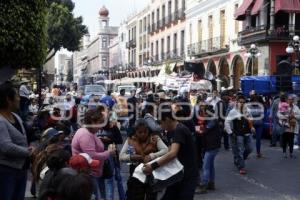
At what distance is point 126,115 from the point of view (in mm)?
16938

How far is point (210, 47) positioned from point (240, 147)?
2706 centimetres

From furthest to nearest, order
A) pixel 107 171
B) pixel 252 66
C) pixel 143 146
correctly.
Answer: pixel 252 66
pixel 107 171
pixel 143 146

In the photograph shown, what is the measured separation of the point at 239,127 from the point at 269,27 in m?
19.6

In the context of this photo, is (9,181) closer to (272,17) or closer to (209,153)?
(209,153)

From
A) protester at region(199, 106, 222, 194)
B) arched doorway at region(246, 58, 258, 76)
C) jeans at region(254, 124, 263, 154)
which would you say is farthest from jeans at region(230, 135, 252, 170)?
arched doorway at region(246, 58, 258, 76)

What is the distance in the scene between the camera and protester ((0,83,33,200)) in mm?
5328

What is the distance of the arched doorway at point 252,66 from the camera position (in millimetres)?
30866

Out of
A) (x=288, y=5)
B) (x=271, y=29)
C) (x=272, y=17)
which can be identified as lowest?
(x=271, y=29)

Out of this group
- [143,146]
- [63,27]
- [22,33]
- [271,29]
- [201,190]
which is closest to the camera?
[143,146]

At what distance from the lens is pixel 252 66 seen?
31344 mm

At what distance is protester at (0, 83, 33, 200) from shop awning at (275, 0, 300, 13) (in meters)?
24.2

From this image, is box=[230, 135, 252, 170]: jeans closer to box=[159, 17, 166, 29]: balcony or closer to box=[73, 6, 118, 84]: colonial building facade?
box=[159, 17, 166, 29]: balcony

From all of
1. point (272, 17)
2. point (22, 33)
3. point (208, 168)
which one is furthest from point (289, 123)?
point (272, 17)

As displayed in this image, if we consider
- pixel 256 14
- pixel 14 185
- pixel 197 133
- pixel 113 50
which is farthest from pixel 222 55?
pixel 113 50
